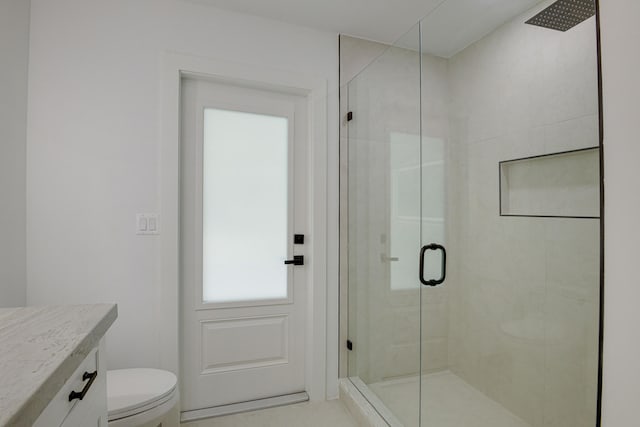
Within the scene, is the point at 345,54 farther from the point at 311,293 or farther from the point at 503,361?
the point at 503,361

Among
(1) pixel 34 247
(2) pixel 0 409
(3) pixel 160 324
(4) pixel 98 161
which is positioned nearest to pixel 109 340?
(3) pixel 160 324

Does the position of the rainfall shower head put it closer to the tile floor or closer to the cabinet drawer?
the cabinet drawer

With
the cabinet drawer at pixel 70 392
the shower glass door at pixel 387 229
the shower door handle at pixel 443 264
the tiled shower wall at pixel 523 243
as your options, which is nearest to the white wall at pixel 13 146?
the cabinet drawer at pixel 70 392

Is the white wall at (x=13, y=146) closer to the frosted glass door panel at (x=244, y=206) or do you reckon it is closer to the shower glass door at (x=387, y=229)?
the frosted glass door panel at (x=244, y=206)

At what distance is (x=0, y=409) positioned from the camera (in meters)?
0.47

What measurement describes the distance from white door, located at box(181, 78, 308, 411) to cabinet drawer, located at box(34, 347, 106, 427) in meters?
1.20

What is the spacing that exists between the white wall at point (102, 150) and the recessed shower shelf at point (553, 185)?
1.77 m

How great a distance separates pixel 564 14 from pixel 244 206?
180 cm

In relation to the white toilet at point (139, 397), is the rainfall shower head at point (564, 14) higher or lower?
higher

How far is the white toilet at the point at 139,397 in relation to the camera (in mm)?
1396

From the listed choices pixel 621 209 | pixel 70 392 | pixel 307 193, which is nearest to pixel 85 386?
pixel 70 392

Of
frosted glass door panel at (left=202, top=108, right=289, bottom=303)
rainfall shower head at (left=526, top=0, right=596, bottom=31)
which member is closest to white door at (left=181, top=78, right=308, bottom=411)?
frosted glass door panel at (left=202, top=108, right=289, bottom=303)

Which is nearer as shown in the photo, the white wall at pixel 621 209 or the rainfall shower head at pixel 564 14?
the white wall at pixel 621 209

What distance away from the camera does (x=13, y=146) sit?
5.41ft
